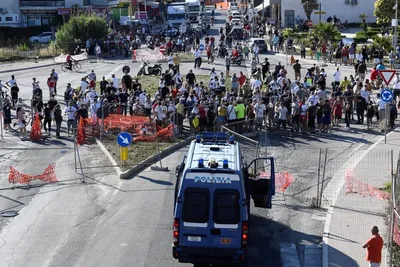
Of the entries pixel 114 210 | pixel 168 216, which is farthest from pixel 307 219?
pixel 114 210

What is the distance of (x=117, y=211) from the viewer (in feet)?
68.0

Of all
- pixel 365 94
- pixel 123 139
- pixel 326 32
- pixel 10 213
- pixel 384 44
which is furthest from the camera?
pixel 326 32

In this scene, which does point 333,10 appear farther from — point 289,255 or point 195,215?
point 195,215

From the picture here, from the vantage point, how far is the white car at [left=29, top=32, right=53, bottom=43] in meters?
72.2

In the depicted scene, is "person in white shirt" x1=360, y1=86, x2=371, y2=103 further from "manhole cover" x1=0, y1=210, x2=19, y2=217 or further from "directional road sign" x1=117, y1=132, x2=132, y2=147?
"manhole cover" x1=0, y1=210, x2=19, y2=217

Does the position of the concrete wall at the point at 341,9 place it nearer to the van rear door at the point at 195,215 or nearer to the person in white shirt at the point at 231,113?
the person in white shirt at the point at 231,113

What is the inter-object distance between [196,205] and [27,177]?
9.93 metres

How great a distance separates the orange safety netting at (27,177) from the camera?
79.2 ft

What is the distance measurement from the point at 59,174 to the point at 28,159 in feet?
9.16

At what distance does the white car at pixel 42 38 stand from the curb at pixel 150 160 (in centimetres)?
4548

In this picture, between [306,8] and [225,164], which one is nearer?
[225,164]

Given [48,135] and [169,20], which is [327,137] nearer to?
[48,135]

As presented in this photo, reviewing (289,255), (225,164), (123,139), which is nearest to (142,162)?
(123,139)

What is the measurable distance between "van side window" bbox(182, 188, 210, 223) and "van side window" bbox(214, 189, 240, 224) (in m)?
0.18
